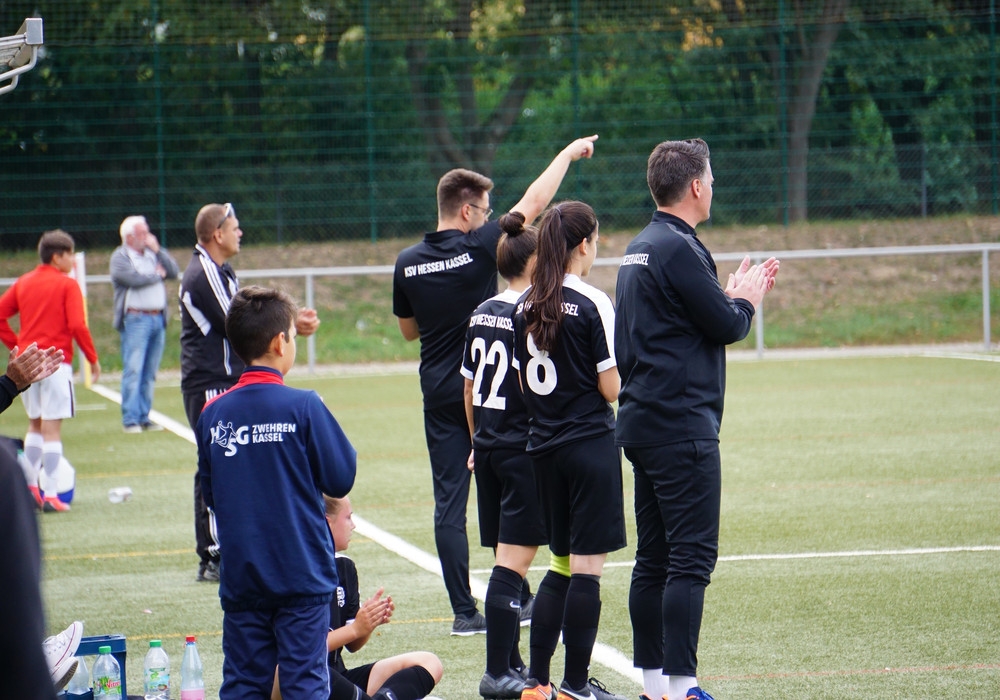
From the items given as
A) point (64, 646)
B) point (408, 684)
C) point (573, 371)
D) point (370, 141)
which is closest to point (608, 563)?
point (573, 371)

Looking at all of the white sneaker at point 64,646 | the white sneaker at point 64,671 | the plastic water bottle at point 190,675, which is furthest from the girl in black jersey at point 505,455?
the white sneaker at point 64,671

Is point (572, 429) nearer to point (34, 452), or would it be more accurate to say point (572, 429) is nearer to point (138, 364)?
point (34, 452)

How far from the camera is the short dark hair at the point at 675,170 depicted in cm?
448

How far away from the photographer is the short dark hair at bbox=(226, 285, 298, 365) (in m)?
3.81

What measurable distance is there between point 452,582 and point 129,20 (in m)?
19.1

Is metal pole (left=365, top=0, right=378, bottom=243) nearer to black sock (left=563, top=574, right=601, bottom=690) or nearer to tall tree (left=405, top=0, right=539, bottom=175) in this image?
tall tree (left=405, top=0, right=539, bottom=175)

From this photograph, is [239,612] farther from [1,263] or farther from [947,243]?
[947,243]

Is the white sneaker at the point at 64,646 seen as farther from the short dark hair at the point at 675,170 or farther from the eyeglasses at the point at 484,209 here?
the eyeglasses at the point at 484,209

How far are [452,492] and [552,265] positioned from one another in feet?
5.66

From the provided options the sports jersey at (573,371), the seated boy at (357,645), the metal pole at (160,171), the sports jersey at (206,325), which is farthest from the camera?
the metal pole at (160,171)

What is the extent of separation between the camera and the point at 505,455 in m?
5.02

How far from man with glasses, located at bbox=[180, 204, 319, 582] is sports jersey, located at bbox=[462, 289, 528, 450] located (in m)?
2.19

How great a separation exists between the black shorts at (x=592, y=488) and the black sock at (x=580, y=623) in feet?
0.42

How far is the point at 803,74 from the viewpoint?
22.0m
